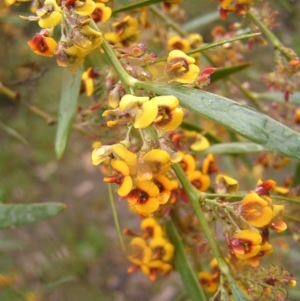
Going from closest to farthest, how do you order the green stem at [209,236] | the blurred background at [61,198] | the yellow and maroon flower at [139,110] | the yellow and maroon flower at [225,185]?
the yellow and maroon flower at [139,110] → the green stem at [209,236] → the yellow and maroon flower at [225,185] → the blurred background at [61,198]

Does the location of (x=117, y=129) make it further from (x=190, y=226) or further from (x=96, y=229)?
(x=96, y=229)

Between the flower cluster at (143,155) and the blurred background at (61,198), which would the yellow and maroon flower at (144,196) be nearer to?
the flower cluster at (143,155)

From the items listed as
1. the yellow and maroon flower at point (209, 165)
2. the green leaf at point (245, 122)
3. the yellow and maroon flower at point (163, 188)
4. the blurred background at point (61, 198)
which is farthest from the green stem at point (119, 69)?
the blurred background at point (61, 198)

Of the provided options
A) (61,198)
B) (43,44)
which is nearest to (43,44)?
(43,44)

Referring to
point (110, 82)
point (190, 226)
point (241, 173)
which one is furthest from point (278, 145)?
point (241, 173)

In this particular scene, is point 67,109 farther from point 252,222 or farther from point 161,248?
point 252,222

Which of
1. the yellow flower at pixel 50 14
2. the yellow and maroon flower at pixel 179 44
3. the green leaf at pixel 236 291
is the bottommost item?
the green leaf at pixel 236 291

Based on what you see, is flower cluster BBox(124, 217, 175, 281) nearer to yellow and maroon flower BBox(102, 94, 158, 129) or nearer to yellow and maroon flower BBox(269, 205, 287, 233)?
yellow and maroon flower BBox(269, 205, 287, 233)
